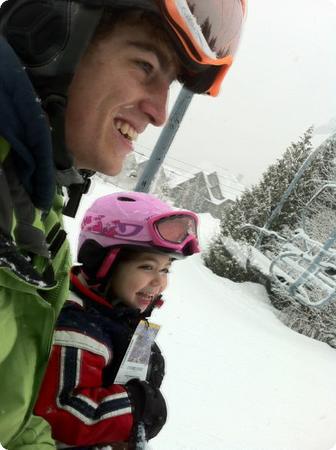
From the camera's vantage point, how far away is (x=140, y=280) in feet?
6.86

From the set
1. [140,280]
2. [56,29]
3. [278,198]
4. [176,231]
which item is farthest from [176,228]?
[278,198]

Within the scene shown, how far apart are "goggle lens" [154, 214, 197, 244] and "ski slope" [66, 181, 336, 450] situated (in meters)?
1.93

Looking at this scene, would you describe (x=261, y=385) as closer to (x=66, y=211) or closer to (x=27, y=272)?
(x=66, y=211)

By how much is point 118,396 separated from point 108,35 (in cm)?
139

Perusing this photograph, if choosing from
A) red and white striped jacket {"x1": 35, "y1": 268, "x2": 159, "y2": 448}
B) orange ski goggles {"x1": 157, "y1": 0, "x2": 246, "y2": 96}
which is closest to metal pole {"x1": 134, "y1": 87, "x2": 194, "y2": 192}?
orange ski goggles {"x1": 157, "y1": 0, "x2": 246, "y2": 96}

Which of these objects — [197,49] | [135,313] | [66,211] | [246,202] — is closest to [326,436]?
[135,313]

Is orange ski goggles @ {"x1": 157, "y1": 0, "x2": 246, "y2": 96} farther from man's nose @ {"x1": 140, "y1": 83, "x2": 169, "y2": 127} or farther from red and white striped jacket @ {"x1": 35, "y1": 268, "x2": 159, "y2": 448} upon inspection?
red and white striped jacket @ {"x1": 35, "y1": 268, "x2": 159, "y2": 448}

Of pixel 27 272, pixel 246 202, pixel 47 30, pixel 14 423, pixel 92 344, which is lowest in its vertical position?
pixel 246 202

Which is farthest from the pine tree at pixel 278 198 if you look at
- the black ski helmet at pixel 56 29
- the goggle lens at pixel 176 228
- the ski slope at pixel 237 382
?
the black ski helmet at pixel 56 29

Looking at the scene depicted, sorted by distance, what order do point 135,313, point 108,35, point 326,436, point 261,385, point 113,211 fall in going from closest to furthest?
point 108,35, point 135,313, point 113,211, point 326,436, point 261,385

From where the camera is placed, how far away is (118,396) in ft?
5.16

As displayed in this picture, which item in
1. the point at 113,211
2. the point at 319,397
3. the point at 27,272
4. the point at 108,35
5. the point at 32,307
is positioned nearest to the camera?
the point at 27,272

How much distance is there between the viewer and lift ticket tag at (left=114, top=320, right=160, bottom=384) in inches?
69.0

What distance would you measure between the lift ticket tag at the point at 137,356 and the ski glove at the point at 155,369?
189 millimetres
